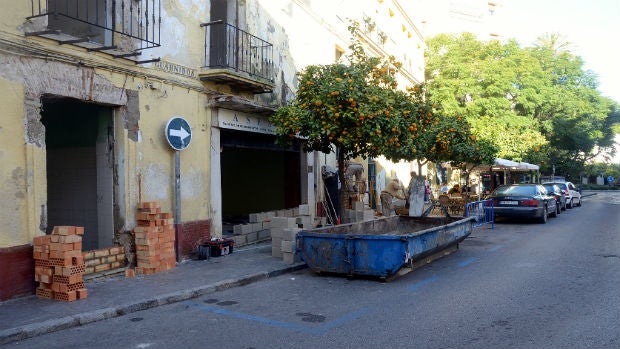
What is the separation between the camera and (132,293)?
7.09 metres

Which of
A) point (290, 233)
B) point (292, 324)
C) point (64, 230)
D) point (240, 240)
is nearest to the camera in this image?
point (292, 324)

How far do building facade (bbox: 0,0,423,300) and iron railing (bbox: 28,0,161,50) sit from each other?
0.03 metres

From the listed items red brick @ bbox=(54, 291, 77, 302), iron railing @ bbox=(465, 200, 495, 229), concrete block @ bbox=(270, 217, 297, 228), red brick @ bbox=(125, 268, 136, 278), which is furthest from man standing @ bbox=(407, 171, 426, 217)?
red brick @ bbox=(54, 291, 77, 302)

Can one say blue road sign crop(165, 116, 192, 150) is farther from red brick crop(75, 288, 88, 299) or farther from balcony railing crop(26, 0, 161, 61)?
red brick crop(75, 288, 88, 299)

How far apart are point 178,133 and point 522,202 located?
1308 cm

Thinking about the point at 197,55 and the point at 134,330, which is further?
the point at 197,55

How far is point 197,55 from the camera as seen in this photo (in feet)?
34.2

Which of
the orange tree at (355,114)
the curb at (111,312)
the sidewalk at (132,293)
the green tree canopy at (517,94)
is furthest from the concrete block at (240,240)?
the green tree canopy at (517,94)

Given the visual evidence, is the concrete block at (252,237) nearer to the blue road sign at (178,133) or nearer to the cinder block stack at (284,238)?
the cinder block stack at (284,238)

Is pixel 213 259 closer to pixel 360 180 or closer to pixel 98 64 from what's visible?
pixel 98 64

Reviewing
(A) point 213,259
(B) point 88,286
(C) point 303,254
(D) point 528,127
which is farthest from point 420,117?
(D) point 528,127

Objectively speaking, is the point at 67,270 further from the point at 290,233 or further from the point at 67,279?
the point at 290,233

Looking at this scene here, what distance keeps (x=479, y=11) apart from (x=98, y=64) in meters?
47.7

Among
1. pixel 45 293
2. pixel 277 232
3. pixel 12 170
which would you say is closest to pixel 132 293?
pixel 45 293
